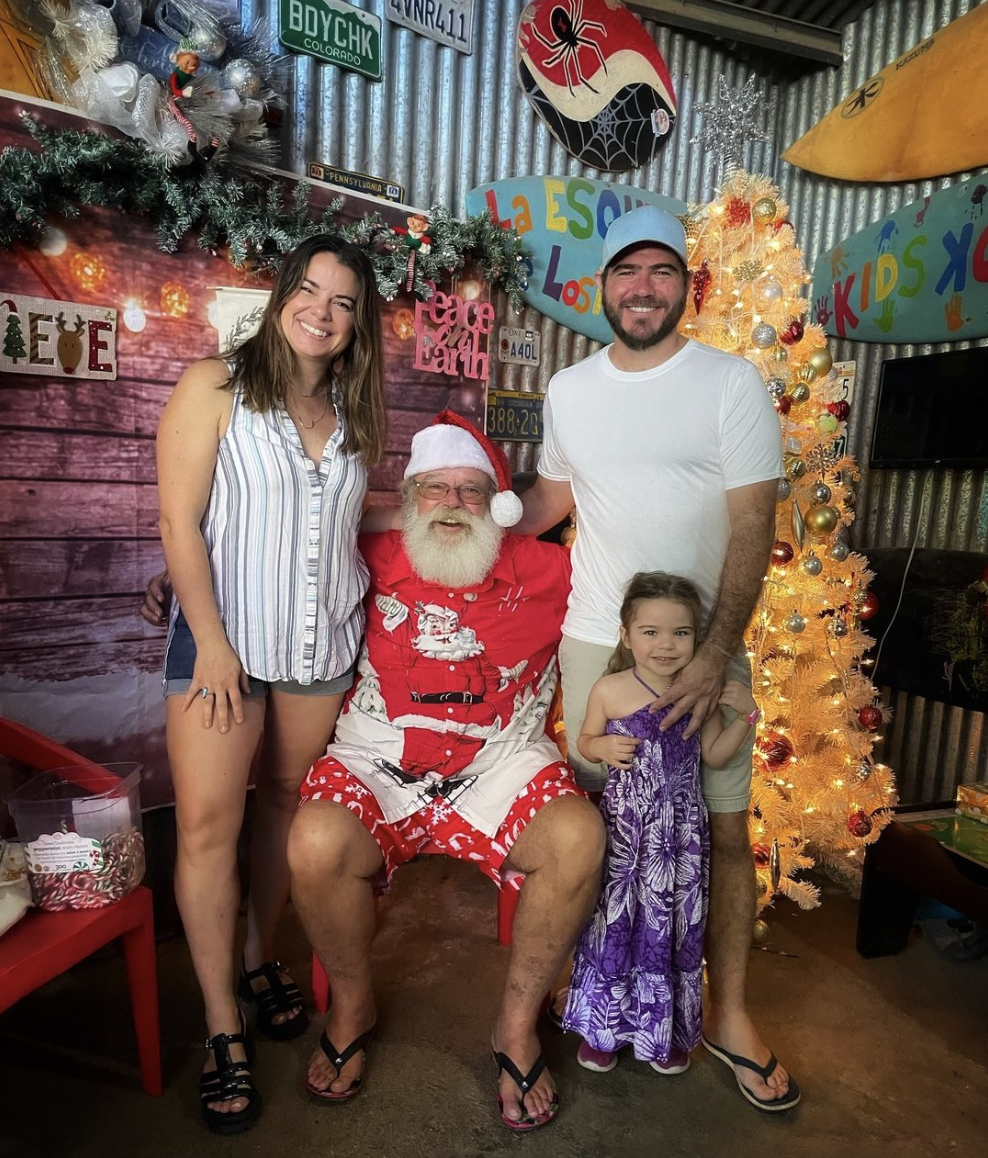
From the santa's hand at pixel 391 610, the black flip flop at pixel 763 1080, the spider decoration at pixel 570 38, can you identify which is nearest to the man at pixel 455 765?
the santa's hand at pixel 391 610

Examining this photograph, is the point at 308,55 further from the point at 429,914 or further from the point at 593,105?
the point at 429,914

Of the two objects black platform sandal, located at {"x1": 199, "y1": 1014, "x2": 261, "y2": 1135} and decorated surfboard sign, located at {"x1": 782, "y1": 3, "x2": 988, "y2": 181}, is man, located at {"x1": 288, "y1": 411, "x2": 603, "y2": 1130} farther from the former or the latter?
decorated surfboard sign, located at {"x1": 782, "y1": 3, "x2": 988, "y2": 181}

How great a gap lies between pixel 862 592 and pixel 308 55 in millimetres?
2968

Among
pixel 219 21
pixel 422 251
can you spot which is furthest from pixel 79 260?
pixel 422 251

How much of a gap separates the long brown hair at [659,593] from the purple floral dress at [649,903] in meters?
0.25

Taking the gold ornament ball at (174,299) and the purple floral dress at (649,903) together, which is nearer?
the purple floral dress at (649,903)

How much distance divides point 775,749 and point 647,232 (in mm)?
1756

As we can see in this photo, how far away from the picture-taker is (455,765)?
2.23m

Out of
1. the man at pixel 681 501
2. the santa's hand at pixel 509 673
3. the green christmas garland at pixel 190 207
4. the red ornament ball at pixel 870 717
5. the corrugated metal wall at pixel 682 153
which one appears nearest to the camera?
the man at pixel 681 501

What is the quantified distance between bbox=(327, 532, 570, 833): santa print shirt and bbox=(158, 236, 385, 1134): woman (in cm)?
16

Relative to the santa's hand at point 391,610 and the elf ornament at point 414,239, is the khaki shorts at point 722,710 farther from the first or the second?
the elf ornament at point 414,239

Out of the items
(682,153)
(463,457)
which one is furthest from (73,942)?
(682,153)

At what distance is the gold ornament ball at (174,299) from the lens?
2869 mm

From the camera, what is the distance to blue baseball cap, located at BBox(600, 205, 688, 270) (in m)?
2.06
